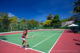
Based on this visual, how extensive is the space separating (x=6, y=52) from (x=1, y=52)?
1.21ft

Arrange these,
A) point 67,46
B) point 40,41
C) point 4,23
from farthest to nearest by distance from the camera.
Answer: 1. point 4,23
2. point 40,41
3. point 67,46

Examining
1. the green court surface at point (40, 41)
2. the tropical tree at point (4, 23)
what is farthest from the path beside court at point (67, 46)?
the tropical tree at point (4, 23)

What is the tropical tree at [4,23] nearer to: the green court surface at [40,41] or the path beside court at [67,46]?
the green court surface at [40,41]

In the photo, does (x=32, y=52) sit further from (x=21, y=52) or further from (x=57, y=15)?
(x=57, y=15)

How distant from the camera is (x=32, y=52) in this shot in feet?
17.2

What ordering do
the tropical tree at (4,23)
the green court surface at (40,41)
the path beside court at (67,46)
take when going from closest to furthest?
the path beside court at (67,46) → the green court surface at (40,41) → the tropical tree at (4,23)

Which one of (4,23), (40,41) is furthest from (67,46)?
(4,23)

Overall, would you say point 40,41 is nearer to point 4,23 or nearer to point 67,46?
point 67,46

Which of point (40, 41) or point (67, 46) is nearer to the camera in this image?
point (67, 46)

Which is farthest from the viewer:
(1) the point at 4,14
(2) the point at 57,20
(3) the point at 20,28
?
(2) the point at 57,20

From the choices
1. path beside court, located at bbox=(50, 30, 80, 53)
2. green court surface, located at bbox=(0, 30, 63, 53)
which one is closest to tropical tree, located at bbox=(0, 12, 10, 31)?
green court surface, located at bbox=(0, 30, 63, 53)

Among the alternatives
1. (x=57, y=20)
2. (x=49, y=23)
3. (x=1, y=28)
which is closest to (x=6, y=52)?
(x=1, y=28)

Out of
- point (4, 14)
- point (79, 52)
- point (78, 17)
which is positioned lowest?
point (79, 52)

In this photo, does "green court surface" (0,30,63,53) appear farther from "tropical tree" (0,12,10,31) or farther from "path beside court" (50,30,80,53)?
"tropical tree" (0,12,10,31)
